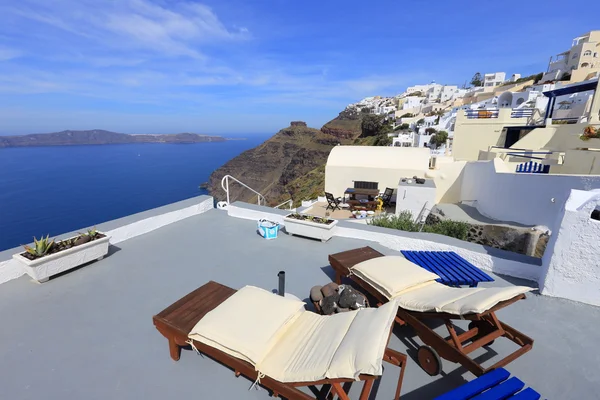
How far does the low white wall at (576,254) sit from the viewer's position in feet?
10.1

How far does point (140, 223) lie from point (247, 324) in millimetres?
3886

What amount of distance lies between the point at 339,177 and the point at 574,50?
5765 cm

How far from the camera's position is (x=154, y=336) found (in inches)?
107

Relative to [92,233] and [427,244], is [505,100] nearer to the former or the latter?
[427,244]

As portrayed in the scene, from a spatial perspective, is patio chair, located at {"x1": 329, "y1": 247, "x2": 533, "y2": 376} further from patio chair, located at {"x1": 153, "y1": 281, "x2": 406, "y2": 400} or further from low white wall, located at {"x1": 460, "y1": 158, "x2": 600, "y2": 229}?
low white wall, located at {"x1": 460, "y1": 158, "x2": 600, "y2": 229}

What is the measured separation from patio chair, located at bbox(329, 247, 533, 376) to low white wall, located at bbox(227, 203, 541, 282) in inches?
61.5

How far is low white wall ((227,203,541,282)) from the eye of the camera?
12.8ft

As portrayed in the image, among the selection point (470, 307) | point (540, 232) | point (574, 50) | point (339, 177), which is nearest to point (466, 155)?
point (339, 177)

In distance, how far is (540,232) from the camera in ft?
25.9

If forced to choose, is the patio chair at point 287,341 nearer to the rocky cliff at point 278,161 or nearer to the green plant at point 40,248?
the green plant at point 40,248

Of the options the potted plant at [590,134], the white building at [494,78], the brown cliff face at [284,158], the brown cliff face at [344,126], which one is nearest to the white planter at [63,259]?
the potted plant at [590,134]

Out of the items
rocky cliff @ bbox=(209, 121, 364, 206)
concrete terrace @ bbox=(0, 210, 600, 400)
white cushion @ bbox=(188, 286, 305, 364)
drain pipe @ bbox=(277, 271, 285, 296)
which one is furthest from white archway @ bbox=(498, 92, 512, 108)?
white cushion @ bbox=(188, 286, 305, 364)

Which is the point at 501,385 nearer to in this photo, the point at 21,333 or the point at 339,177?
the point at 21,333

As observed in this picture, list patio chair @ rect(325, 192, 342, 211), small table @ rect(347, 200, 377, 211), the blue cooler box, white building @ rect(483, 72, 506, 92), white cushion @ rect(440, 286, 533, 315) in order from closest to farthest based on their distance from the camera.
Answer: white cushion @ rect(440, 286, 533, 315), the blue cooler box, patio chair @ rect(325, 192, 342, 211), small table @ rect(347, 200, 377, 211), white building @ rect(483, 72, 506, 92)
